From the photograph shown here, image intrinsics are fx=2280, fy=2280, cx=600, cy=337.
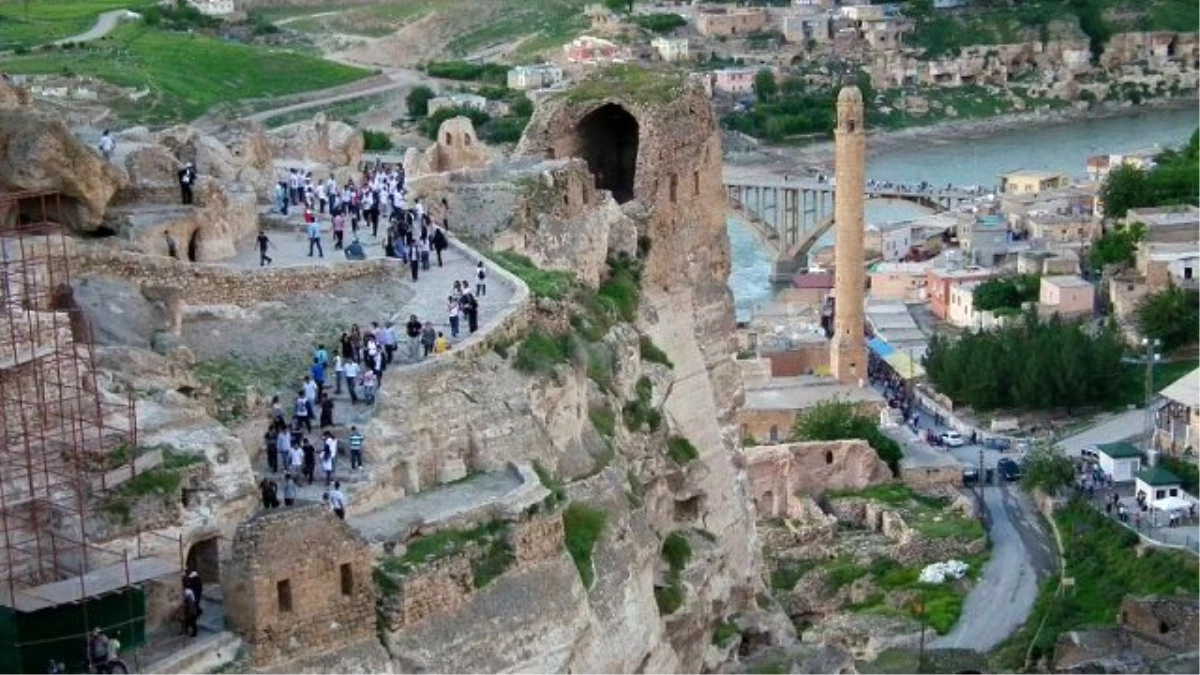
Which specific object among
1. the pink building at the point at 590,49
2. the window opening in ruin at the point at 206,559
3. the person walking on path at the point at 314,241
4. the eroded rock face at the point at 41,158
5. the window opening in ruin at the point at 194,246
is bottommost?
the pink building at the point at 590,49

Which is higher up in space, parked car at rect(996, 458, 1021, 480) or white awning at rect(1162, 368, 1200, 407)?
white awning at rect(1162, 368, 1200, 407)

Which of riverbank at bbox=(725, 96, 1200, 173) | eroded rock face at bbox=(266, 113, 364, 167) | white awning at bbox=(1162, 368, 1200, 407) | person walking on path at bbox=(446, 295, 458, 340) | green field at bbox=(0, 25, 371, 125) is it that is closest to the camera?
person walking on path at bbox=(446, 295, 458, 340)

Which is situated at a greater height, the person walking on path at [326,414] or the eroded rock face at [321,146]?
the eroded rock face at [321,146]

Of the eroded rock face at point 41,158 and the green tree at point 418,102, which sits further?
the green tree at point 418,102

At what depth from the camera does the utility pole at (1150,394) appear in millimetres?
47562

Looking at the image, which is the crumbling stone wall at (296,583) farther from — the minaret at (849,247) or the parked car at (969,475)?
Answer: the minaret at (849,247)

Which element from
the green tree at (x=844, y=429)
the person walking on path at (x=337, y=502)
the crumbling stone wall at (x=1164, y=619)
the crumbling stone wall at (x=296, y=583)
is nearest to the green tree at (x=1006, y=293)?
the green tree at (x=844, y=429)

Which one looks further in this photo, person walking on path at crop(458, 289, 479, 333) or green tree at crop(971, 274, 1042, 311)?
green tree at crop(971, 274, 1042, 311)

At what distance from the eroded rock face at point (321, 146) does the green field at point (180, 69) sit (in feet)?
105

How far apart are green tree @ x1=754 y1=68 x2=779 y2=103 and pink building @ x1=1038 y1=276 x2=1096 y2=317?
48444 mm

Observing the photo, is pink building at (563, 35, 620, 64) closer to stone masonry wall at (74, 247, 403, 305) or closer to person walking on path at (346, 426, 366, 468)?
stone masonry wall at (74, 247, 403, 305)

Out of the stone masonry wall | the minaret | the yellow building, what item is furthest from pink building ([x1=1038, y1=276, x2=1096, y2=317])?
the stone masonry wall

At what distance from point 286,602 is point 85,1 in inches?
3636

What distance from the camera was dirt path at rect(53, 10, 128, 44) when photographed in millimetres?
85000
